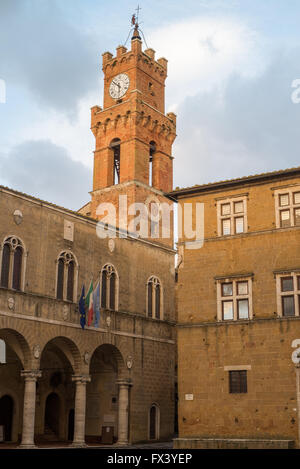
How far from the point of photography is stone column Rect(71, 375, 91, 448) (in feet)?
102

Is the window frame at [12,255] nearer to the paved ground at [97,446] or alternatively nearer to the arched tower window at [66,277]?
the arched tower window at [66,277]

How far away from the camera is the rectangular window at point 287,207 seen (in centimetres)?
2638

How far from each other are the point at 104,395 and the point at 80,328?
5933mm

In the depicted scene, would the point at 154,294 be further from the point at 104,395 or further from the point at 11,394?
the point at 11,394

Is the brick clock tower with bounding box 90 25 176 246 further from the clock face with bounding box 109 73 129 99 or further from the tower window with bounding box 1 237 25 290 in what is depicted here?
the tower window with bounding box 1 237 25 290

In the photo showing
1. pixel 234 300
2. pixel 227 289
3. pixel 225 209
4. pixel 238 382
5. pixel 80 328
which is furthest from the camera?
pixel 80 328

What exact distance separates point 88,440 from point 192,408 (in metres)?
11.1

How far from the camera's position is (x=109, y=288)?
3512 cm

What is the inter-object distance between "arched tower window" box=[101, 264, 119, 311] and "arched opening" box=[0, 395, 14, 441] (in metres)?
7.21

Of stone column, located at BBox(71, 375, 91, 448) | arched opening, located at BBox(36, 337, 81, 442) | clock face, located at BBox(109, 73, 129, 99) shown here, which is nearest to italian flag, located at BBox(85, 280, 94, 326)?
stone column, located at BBox(71, 375, 91, 448)

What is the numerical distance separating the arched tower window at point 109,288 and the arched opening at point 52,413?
6338mm

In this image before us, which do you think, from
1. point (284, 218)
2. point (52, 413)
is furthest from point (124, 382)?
point (284, 218)

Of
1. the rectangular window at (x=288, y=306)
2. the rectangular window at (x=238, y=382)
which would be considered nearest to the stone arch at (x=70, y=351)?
the rectangular window at (x=238, y=382)
